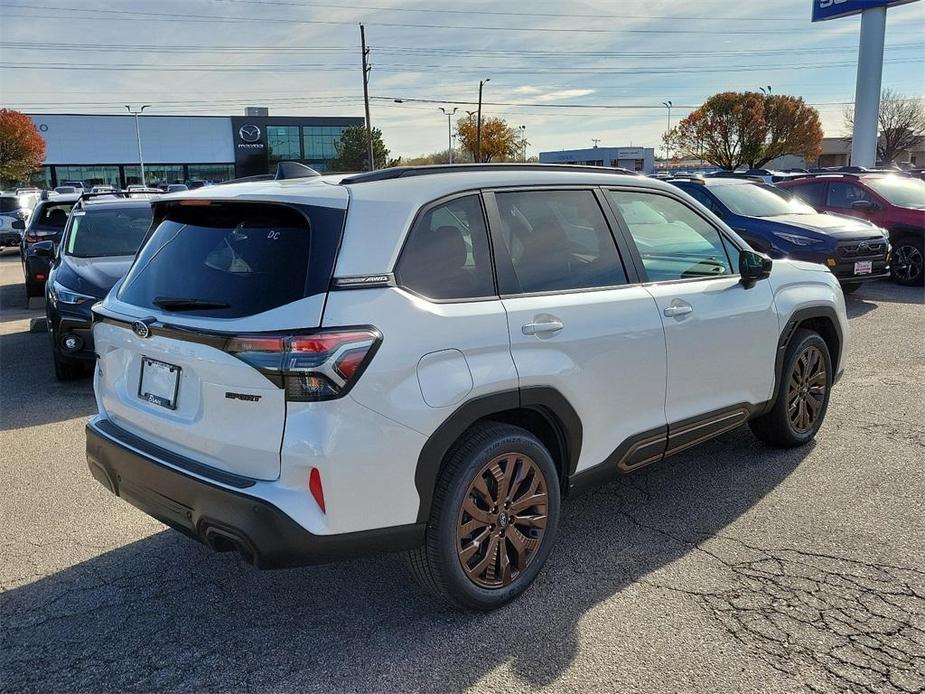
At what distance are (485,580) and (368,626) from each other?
51cm

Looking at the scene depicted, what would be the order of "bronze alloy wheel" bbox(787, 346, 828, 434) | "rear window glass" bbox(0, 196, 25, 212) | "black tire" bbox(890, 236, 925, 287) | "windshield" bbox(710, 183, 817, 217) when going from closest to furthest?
"bronze alloy wheel" bbox(787, 346, 828, 434) < "windshield" bbox(710, 183, 817, 217) < "black tire" bbox(890, 236, 925, 287) < "rear window glass" bbox(0, 196, 25, 212)

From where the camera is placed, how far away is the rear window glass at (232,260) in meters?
2.76

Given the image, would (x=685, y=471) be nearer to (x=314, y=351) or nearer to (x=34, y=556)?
(x=314, y=351)

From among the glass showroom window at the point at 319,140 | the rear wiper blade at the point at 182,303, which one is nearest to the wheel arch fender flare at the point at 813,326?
the rear wiper blade at the point at 182,303

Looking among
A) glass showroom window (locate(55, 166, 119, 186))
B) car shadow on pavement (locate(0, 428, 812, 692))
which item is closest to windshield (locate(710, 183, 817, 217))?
car shadow on pavement (locate(0, 428, 812, 692))

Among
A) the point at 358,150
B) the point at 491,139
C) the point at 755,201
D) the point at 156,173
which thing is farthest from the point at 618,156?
the point at 755,201

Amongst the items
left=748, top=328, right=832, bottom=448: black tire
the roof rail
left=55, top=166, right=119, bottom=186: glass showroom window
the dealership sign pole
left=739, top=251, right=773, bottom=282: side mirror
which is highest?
the dealership sign pole

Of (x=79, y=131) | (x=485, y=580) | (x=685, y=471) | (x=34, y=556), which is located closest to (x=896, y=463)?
(x=685, y=471)

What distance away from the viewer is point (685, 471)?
4727mm

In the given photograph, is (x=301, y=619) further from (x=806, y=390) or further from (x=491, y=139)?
(x=491, y=139)

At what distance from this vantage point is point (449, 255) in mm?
3059

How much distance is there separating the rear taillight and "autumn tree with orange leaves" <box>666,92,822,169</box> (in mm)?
68084

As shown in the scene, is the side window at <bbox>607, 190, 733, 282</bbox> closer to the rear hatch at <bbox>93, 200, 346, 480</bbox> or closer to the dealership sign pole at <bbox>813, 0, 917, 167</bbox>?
the rear hatch at <bbox>93, 200, 346, 480</bbox>

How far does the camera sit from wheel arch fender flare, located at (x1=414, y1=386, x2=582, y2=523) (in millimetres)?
2826
